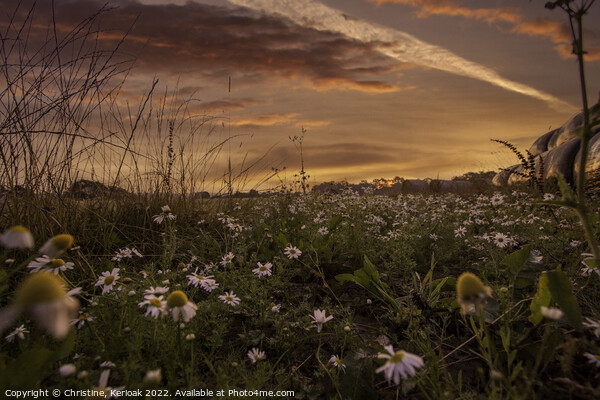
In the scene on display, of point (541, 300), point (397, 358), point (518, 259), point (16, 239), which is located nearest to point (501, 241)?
point (518, 259)

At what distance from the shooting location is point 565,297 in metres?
1.45

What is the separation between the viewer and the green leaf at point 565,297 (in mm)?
1426

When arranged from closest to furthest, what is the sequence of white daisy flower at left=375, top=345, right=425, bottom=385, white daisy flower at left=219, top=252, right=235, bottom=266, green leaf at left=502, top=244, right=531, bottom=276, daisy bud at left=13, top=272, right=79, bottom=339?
daisy bud at left=13, top=272, right=79, bottom=339, white daisy flower at left=375, top=345, right=425, bottom=385, green leaf at left=502, top=244, right=531, bottom=276, white daisy flower at left=219, top=252, right=235, bottom=266

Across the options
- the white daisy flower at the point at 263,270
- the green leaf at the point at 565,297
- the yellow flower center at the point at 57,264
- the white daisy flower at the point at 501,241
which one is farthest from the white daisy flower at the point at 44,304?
the white daisy flower at the point at 501,241

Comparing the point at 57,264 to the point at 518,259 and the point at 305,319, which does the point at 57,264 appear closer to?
the point at 305,319

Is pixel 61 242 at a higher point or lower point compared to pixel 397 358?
higher

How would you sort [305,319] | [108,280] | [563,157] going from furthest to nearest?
[563,157], [305,319], [108,280]

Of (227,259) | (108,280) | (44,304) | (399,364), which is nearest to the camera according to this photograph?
(44,304)

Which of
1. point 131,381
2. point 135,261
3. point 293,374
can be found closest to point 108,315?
point 131,381

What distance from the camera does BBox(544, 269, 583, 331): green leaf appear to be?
1.43 metres

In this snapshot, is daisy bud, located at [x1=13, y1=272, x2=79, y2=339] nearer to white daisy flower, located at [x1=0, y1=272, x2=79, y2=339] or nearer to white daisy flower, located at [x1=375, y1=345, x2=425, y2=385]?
white daisy flower, located at [x1=0, y1=272, x2=79, y2=339]

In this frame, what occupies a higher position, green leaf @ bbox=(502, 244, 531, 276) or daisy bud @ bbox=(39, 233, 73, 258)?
daisy bud @ bbox=(39, 233, 73, 258)

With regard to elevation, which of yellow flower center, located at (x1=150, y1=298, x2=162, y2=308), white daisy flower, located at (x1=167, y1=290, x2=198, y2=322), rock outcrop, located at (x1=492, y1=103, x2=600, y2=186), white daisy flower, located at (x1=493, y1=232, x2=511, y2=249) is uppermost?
rock outcrop, located at (x1=492, y1=103, x2=600, y2=186)

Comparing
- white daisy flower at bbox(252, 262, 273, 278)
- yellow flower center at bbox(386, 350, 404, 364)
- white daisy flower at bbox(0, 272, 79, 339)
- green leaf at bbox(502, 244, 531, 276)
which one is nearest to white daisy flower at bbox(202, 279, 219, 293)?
white daisy flower at bbox(252, 262, 273, 278)
